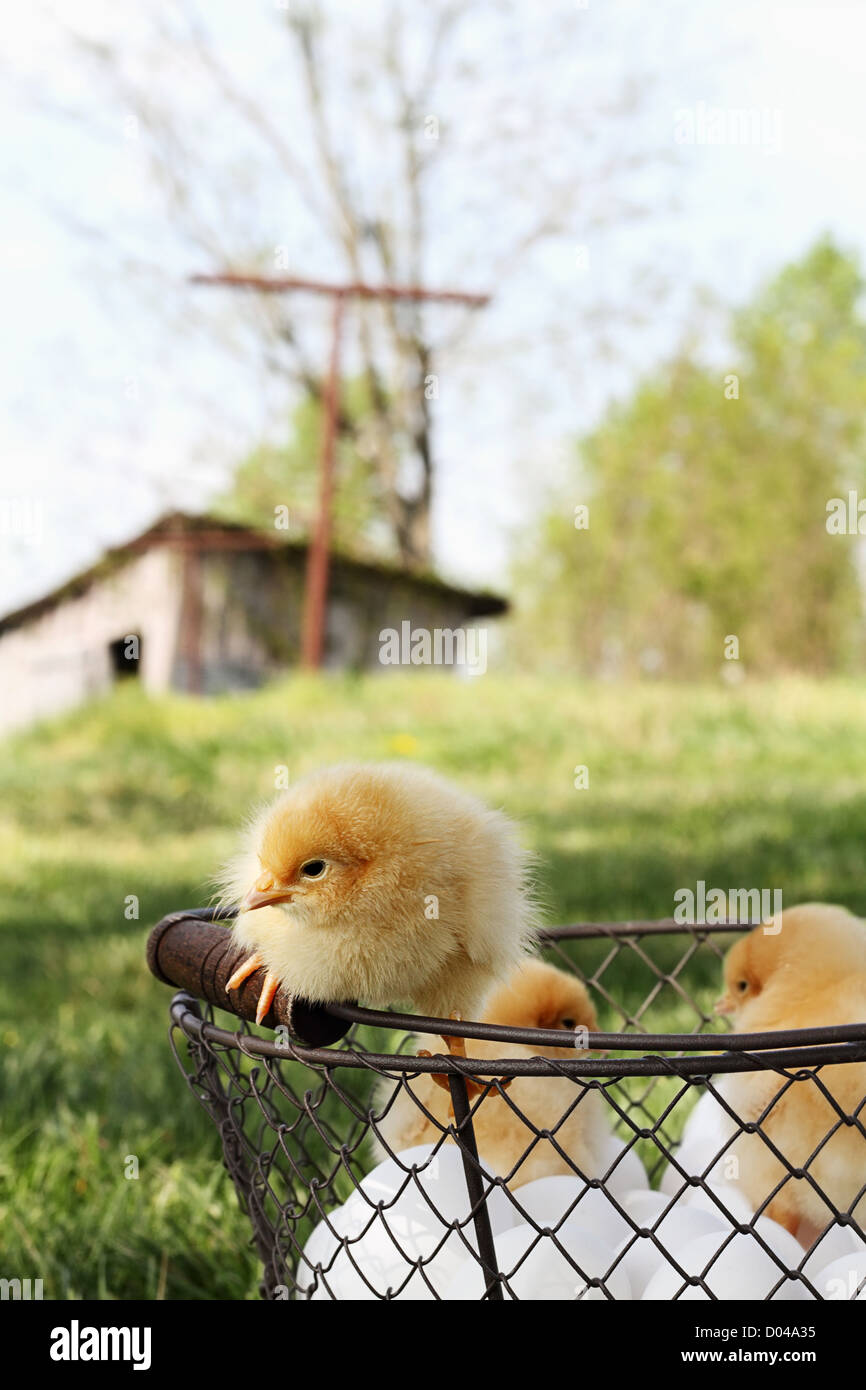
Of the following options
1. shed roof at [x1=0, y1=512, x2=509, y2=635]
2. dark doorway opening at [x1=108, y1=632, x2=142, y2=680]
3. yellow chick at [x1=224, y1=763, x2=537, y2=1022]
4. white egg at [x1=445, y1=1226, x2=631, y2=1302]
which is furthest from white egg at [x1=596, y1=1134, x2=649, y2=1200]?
dark doorway opening at [x1=108, y1=632, x2=142, y2=680]

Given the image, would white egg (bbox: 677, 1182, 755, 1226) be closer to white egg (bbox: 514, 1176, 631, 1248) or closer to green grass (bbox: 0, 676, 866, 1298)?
white egg (bbox: 514, 1176, 631, 1248)

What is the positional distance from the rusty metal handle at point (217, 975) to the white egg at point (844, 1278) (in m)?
0.39

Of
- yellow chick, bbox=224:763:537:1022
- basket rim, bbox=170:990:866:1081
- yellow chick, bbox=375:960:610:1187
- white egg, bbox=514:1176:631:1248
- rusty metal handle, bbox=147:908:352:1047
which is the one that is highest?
yellow chick, bbox=224:763:537:1022

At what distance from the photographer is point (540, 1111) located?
1054 millimetres

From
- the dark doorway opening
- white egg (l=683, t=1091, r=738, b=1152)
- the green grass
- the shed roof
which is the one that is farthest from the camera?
the dark doorway opening

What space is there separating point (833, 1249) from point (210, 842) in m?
3.26

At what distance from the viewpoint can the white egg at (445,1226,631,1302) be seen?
83 centimetres

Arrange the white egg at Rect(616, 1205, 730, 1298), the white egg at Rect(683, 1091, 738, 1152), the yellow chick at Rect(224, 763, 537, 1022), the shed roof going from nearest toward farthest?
1. the yellow chick at Rect(224, 763, 537, 1022)
2. the white egg at Rect(616, 1205, 730, 1298)
3. the white egg at Rect(683, 1091, 738, 1152)
4. the shed roof

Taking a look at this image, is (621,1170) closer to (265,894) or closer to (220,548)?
(265,894)

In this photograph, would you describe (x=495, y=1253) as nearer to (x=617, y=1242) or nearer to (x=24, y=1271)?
(x=617, y=1242)

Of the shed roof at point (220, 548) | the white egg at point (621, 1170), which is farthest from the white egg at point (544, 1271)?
the shed roof at point (220, 548)

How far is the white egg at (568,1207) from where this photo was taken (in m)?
0.93

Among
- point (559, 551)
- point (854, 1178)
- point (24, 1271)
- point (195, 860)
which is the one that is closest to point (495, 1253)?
point (854, 1178)
